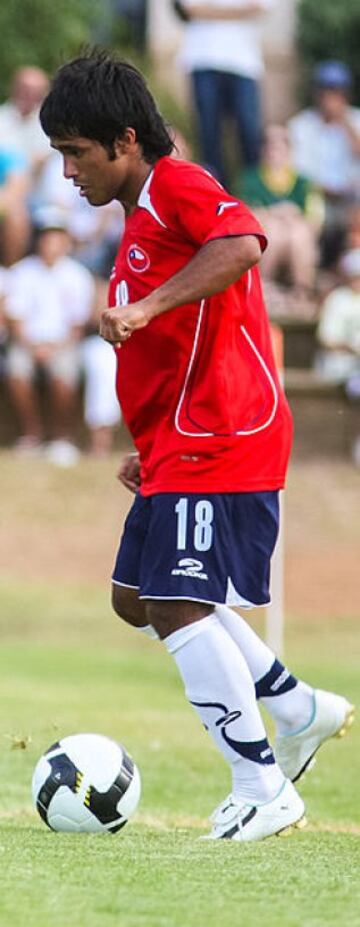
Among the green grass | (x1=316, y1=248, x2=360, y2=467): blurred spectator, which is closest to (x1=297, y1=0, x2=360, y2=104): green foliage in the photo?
(x1=316, y1=248, x2=360, y2=467): blurred spectator

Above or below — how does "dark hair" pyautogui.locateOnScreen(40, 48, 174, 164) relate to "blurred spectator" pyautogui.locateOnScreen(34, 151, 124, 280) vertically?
above

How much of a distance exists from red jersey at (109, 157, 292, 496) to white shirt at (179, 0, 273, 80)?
1292cm

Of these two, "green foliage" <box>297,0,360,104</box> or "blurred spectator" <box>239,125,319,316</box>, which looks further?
"green foliage" <box>297,0,360,104</box>

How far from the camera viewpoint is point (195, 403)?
6.59 m

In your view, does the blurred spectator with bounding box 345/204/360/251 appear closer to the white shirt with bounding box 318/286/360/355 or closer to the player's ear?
the white shirt with bounding box 318/286/360/355

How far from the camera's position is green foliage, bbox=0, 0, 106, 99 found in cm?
2864

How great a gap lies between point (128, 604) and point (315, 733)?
956mm

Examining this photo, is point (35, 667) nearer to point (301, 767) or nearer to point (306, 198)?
point (301, 767)

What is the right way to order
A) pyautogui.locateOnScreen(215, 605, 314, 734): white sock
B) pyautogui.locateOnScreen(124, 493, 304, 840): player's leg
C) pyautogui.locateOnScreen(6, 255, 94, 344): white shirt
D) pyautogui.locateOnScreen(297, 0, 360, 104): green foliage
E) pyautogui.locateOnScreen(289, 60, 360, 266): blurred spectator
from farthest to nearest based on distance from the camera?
pyautogui.locateOnScreen(297, 0, 360, 104): green foliage
pyautogui.locateOnScreen(289, 60, 360, 266): blurred spectator
pyautogui.locateOnScreen(6, 255, 94, 344): white shirt
pyautogui.locateOnScreen(215, 605, 314, 734): white sock
pyautogui.locateOnScreen(124, 493, 304, 840): player's leg

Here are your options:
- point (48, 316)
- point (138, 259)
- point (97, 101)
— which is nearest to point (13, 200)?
point (48, 316)

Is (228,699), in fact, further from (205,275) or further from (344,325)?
(344,325)

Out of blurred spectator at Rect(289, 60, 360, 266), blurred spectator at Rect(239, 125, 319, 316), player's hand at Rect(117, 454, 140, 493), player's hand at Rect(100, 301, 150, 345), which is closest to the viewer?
player's hand at Rect(100, 301, 150, 345)

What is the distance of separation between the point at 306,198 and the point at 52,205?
2664mm

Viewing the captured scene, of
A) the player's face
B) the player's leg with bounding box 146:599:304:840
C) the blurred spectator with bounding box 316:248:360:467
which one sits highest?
the player's face
